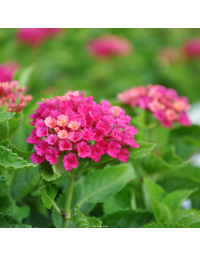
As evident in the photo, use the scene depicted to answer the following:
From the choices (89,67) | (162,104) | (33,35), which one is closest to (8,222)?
(162,104)

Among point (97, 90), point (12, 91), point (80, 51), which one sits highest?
point (80, 51)

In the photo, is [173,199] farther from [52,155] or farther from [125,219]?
[52,155]

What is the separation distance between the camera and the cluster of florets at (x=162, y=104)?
966 mm

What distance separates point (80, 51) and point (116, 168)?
6.21ft

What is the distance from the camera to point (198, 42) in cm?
238

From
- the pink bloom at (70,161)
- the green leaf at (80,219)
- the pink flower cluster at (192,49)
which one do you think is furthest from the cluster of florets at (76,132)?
the pink flower cluster at (192,49)

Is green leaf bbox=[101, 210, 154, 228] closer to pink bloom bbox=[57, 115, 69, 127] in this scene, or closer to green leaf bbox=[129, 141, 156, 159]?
green leaf bbox=[129, 141, 156, 159]

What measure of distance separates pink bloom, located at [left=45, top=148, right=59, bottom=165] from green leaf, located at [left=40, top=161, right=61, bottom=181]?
0.07 feet

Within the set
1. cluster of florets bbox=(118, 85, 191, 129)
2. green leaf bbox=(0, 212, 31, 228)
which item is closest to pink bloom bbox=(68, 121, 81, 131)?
green leaf bbox=(0, 212, 31, 228)

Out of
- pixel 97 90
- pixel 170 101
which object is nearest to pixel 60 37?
pixel 97 90

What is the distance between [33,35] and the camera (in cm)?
219

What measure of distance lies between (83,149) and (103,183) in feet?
0.83

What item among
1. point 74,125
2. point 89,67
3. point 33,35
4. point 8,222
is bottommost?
point 8,222

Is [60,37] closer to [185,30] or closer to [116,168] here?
[185,30]
